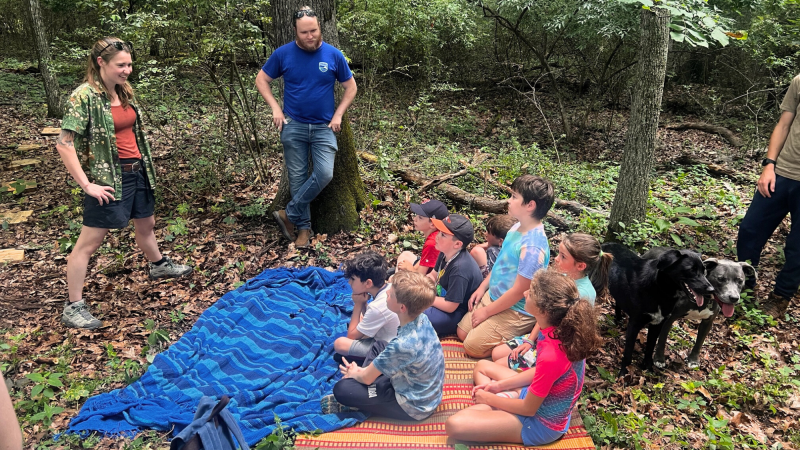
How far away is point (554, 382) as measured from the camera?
265 cm

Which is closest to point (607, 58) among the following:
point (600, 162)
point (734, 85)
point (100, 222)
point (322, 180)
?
point (600, 162)

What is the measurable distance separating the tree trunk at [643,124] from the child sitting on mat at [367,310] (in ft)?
10.3

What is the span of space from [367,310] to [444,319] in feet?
2.87

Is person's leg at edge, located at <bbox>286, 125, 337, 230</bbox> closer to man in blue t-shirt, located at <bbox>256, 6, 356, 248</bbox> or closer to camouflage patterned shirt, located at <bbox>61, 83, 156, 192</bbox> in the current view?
man in blue t-shirt, located at <bbox>256, 6, 356, 248</bbox>

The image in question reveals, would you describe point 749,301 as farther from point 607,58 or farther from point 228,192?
point 607,58

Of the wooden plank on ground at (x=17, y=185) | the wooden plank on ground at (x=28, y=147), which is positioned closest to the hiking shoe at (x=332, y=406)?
the wooden plank on ground at (x=17, y=185)

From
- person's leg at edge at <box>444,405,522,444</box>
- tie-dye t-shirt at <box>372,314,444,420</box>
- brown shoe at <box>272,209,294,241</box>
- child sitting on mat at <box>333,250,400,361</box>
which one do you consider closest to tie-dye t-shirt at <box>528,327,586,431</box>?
person's leg at edge at <box>444,405,522,444</box>

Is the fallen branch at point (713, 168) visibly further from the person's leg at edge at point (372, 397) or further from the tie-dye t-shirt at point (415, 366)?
the person's leg at edge at point (372, 397)

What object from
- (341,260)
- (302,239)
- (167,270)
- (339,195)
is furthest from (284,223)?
A: (167,270)

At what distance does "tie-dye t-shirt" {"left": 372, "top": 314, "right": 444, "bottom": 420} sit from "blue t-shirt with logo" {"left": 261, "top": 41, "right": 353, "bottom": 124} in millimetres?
2771

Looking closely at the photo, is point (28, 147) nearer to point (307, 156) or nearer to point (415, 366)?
point (307, 156)

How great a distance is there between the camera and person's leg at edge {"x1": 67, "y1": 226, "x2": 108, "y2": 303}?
155 inches

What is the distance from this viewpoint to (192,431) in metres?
2.25

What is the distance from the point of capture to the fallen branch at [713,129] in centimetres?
936
